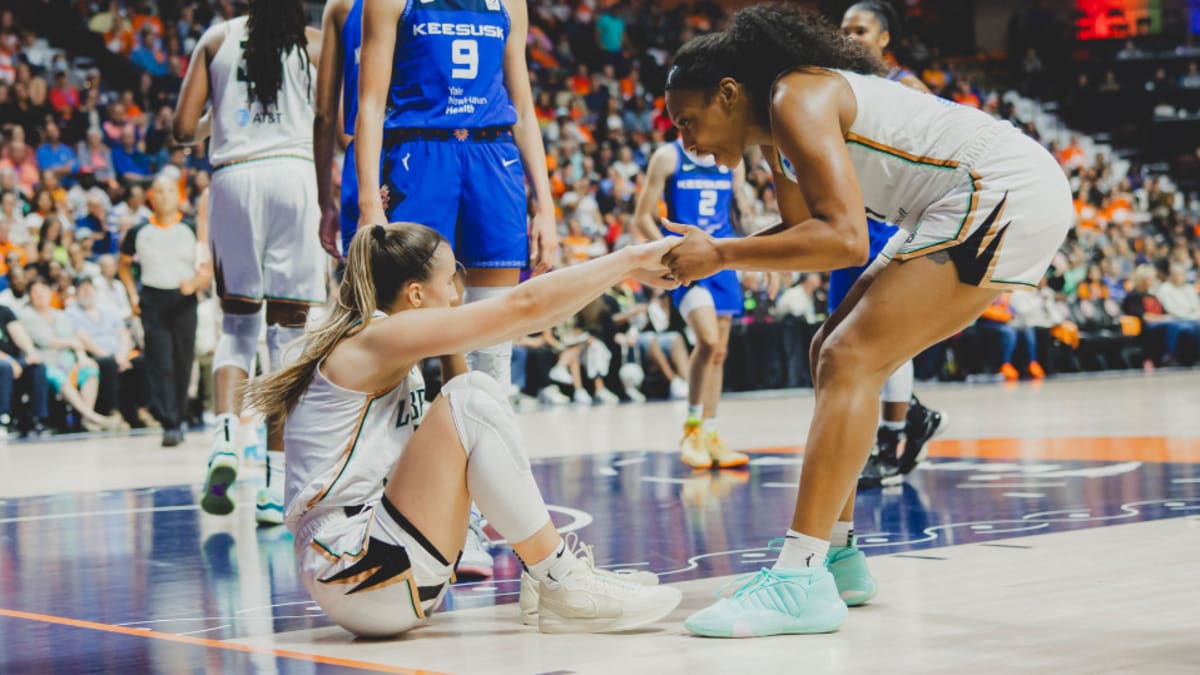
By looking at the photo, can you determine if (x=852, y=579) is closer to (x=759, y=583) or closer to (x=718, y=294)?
(x=759, y=583)

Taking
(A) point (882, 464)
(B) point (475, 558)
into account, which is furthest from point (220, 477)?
(A) point (882, 464)

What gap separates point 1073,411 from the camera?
10.2 metres

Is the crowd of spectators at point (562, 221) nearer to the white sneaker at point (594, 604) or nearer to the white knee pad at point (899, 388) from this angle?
the white knee pad at point (899, 388)

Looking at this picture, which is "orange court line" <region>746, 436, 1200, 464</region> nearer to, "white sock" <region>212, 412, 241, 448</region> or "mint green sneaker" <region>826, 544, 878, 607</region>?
"white sock" <region>212, 412, 241, 448</region>

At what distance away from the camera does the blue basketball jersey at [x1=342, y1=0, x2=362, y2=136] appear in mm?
4660

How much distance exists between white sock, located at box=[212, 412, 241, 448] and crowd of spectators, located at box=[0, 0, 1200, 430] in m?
3.87

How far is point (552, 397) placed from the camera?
42.3 feet

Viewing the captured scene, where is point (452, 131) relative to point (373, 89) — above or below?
Result: below

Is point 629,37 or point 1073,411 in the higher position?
point 629,37

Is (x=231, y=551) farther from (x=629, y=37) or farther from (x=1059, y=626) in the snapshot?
(x=629, y=37)

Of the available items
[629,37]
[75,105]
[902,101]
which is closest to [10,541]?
[902,101]

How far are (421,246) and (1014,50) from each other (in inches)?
899

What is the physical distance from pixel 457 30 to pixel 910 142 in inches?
63.1

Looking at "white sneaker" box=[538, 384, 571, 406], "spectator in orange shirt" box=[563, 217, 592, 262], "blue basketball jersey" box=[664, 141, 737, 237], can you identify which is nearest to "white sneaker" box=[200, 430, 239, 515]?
"blue basketball jersey" box=[664, 141, 737, 237]
